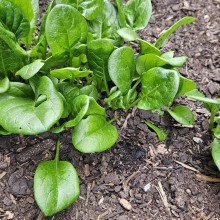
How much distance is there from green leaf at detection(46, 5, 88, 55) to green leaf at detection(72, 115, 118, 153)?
340 mm

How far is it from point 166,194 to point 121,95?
0.51 m

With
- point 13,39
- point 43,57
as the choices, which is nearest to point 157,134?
point 43,57

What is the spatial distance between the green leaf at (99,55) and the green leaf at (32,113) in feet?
0.81

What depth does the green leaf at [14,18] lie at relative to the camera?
1.34m

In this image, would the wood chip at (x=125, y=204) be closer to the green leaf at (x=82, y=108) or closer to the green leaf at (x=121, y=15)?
the green leaf at (x=82, y=108)

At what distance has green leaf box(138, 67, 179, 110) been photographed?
136cm

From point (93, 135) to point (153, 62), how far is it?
45 cm

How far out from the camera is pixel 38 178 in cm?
133

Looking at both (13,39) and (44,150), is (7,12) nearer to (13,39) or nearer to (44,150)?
(13,39)

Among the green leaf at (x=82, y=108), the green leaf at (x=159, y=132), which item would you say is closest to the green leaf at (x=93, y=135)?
the green leaf at (x=82, y=108)

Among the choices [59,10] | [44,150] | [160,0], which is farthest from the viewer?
[160,0]

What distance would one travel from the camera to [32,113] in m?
1.26

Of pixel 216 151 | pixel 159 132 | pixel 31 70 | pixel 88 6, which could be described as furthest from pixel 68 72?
pixel 216 151

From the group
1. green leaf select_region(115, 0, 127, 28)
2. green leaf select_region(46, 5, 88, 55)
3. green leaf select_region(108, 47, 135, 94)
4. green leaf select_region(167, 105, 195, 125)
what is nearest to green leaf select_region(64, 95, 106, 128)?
green leaf select_region(108, 47, 135, 94)
